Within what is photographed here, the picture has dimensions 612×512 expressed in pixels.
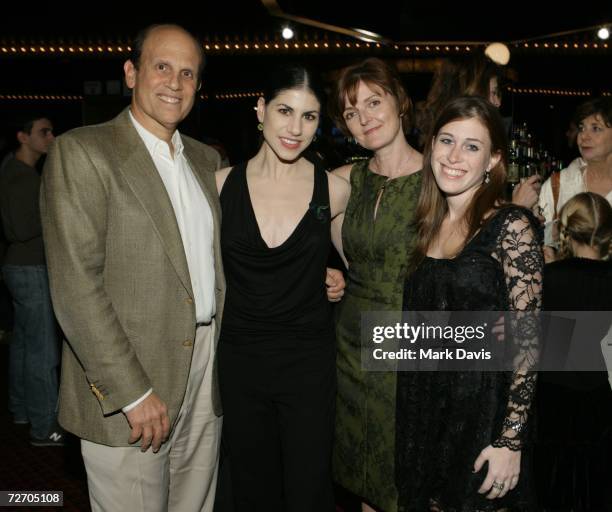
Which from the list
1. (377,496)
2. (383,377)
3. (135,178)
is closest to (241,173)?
(135,178)

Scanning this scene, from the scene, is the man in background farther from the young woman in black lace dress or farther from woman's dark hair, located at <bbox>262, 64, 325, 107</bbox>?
the young woman in black lace dress

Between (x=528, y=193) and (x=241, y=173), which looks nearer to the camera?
(x=241, y=173)

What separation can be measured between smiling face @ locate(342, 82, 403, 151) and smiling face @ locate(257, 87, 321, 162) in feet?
0.87

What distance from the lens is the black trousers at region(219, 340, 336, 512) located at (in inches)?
86.6

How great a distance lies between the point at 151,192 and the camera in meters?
1.87

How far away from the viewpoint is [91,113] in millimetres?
5949

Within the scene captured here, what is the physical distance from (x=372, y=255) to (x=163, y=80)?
0.99m

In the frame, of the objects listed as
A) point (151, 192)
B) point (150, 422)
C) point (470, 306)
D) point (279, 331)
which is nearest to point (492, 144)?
point (470, 306)

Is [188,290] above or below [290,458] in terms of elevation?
above

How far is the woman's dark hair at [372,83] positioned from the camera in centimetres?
244

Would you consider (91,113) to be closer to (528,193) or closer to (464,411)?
(528,193)

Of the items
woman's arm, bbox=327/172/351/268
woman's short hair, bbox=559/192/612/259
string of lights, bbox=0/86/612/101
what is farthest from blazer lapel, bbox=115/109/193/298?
string of lights, bbox=0/86/612/101

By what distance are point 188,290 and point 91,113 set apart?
463 centimetres

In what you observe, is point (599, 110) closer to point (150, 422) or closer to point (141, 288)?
point (141, 288)
